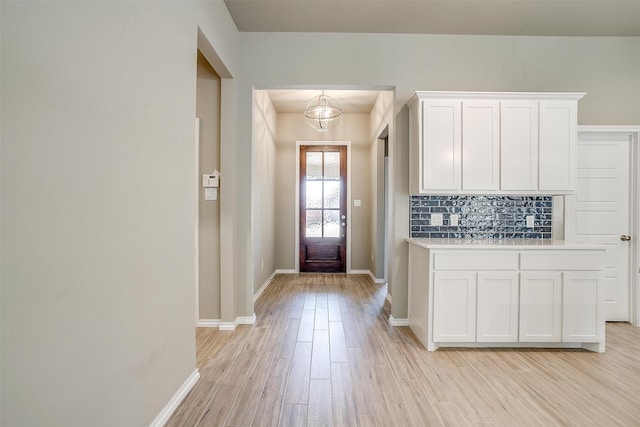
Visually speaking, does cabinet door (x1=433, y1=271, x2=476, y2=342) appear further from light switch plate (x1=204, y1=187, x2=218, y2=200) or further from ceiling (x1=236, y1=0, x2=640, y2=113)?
ceiling (x1=236, y1=0, x2=640, y2=113)

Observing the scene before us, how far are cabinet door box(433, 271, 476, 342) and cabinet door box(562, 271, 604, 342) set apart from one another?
0.76 meters

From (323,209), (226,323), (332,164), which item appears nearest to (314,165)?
(332,164)

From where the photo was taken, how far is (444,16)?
2984 mm

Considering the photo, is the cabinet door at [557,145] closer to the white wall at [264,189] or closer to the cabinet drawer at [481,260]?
the cabinet drawer at [481,260]

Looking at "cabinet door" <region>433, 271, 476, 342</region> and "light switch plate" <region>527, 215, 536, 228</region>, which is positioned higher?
"light switch plate" <region>527, 215, 536, 228</region>

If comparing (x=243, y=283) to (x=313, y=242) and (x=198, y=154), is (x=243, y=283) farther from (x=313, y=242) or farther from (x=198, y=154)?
(x=313, y=242)

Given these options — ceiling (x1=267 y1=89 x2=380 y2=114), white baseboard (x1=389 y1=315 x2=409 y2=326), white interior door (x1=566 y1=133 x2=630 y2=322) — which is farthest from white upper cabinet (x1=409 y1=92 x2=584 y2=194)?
ceiling (x1=267 y1=89 x2=380 y2=114)

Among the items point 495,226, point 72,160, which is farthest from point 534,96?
point 72,160

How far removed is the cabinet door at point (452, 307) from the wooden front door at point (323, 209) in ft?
10.6

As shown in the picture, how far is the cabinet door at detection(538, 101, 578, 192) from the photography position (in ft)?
9.77

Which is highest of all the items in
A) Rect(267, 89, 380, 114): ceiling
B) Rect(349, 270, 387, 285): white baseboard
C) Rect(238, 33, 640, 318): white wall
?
Rect(267, 89, 380, 114): ceiling

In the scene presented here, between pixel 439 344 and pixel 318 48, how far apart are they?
300 centimetres

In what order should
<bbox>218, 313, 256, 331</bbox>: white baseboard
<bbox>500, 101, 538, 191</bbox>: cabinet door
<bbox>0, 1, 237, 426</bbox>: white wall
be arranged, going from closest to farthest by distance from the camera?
<bbox>0, 1, 237, 426</bbox>: white wall → <bbox>500, 101, 538, 191</bbox>: cabinet door → <bbox>218, 313, 256, 331</bbox>: white baseboard

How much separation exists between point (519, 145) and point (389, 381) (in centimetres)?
233
